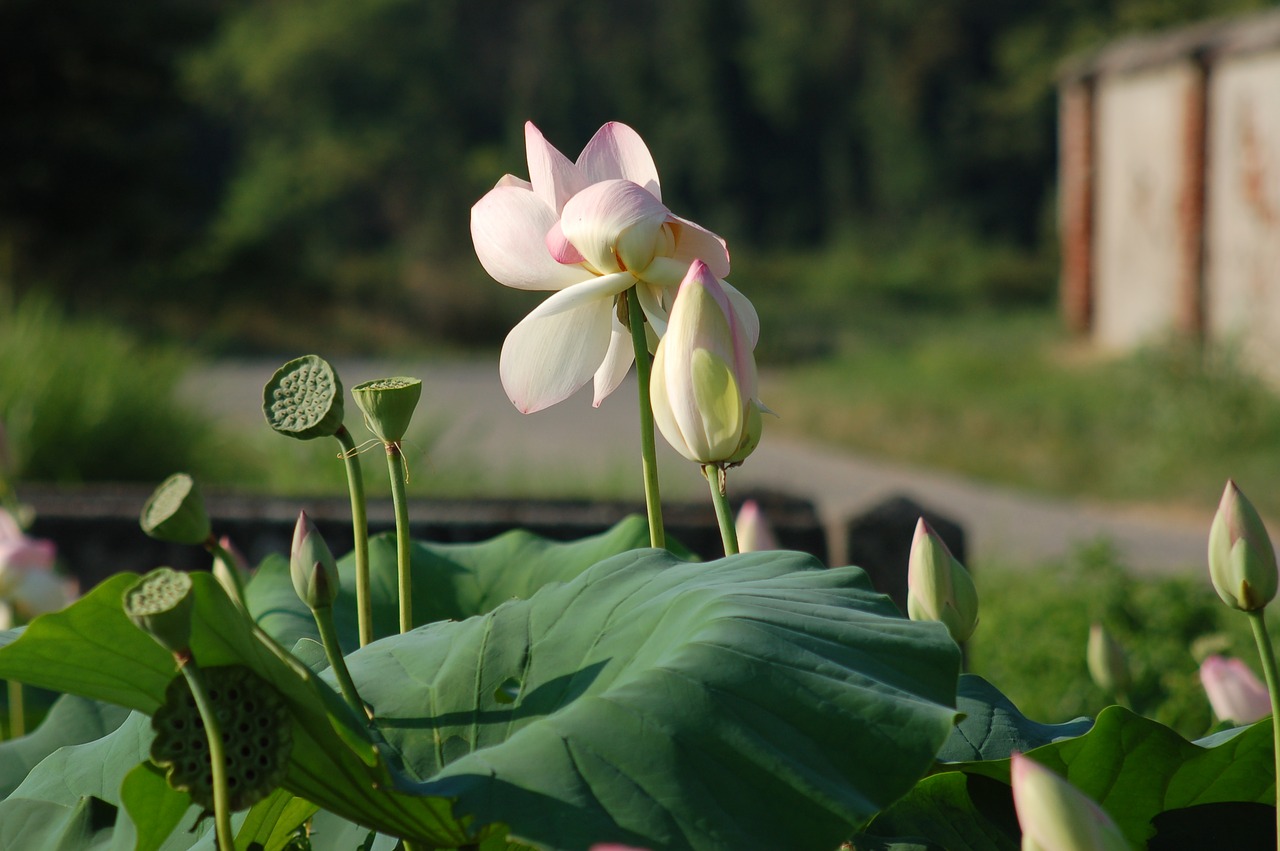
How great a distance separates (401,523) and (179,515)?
0.17m

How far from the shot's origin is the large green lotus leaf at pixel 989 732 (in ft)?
2.36

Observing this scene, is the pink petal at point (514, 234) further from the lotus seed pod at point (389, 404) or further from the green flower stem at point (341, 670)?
the green flower stem at point (341, 670)

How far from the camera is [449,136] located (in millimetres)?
32281

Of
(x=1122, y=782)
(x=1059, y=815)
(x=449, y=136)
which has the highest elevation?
(x=449, y=136)

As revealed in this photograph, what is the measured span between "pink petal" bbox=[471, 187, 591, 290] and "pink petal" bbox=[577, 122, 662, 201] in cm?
4

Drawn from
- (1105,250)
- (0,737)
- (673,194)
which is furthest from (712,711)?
(673,194)

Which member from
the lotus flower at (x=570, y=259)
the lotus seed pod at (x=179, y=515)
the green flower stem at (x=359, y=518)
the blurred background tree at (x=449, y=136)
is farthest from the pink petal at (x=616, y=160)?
the blurred background tree at (x=449, y=136)

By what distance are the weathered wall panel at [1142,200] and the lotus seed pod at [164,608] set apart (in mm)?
9148

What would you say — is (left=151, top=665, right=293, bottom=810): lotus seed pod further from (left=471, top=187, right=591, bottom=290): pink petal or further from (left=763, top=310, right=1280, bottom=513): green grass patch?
(left=763, top=310, right=1280, bottom=513): green grass patch

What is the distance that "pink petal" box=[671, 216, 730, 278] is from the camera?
2.40 ft

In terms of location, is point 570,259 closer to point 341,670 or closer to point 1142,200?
point 341,670

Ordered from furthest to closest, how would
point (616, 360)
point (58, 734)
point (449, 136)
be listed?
point (449, 136)
point (58, 734)
point (616, 360)

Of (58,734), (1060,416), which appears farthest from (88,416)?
(1060,416)

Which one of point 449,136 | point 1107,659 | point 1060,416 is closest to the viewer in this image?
point 1107,659
